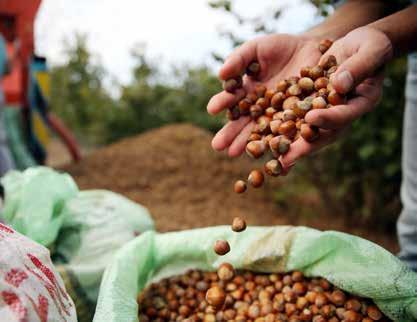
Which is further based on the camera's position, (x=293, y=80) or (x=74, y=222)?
(x=74, y=222)

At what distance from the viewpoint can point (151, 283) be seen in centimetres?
203

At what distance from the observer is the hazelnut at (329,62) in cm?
172

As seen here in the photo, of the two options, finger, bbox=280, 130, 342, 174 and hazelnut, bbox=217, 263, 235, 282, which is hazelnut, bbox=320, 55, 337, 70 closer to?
finger, bbox=280, 130, 342, 174

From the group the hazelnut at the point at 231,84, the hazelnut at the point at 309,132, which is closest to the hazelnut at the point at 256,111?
the hazelnut at the point at 231,84

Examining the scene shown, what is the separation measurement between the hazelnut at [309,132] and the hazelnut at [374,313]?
22.5 inches

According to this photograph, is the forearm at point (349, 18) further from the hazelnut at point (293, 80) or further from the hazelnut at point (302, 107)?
the hazelnut at point (302, 107)

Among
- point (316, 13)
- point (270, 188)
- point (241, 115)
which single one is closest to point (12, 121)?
point (270, 188)

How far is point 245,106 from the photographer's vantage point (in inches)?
74.0

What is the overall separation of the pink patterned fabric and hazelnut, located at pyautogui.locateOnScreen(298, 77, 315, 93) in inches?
37.4

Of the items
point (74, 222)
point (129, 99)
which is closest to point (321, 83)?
point (74, 222)

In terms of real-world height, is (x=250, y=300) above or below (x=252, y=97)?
below

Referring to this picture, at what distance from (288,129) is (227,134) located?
26 centimetres

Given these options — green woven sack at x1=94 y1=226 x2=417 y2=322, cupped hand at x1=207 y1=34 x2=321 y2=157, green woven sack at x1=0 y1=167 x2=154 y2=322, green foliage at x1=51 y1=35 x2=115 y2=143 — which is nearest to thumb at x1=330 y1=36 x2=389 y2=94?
cupped hand at x1=207 y1=34 x2=321 y2=157

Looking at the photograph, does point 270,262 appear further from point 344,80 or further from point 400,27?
point 400,27
